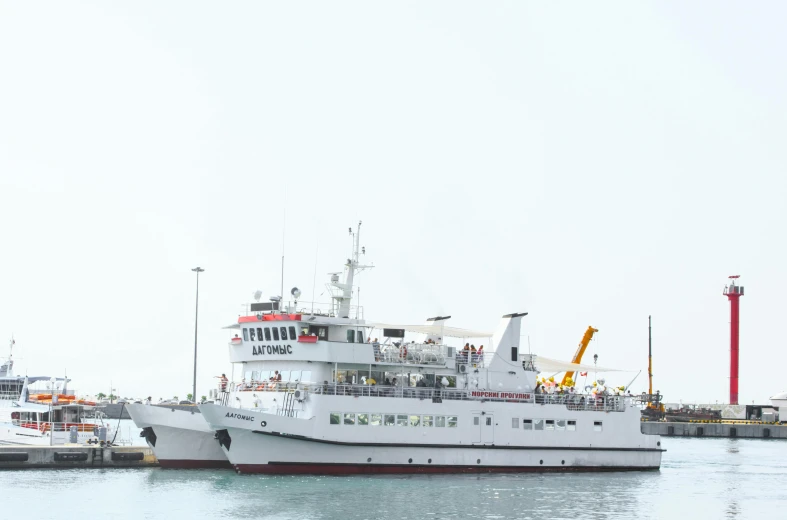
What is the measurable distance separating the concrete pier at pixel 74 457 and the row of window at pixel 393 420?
32.2 feet

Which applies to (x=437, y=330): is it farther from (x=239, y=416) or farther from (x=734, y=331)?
(x=734, y=331)

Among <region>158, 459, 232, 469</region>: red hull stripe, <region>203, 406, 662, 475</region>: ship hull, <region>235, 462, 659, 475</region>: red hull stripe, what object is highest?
<region>203, 406, 662, 475</region>: ship hull

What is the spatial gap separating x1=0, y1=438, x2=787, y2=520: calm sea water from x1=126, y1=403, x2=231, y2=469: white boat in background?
2.78 feet

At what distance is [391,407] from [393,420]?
0.51 m

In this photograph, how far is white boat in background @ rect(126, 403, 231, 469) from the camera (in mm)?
41875

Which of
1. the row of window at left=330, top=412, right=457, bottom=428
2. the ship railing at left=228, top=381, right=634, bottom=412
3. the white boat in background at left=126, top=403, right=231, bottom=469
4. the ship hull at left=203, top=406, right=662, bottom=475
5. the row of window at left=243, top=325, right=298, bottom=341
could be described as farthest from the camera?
the white boat in background at left=126, top=403, right=231, bottom=469

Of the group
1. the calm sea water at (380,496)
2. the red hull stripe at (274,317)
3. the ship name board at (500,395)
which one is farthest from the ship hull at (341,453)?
the red hull stripe at (274,317)

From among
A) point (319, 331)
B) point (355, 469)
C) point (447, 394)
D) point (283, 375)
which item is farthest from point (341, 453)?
point (447, 394)

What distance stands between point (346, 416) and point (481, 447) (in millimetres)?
6149

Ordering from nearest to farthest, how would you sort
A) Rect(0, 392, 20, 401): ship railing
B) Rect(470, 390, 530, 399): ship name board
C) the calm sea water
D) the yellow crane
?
the calm sea water → Rect(470, 390, 530, 399): ship name board → Rect(0, 392, 20, 401): ship railing → the yellow crane

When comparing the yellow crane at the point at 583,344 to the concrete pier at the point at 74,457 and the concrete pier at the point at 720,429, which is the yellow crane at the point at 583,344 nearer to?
the concrete pier at the point at 74,457

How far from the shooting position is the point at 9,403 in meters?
51.8

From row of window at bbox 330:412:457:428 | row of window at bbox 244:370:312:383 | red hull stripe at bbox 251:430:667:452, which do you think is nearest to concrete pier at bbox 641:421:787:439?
red hull stripe at bbox 251:430:667:452

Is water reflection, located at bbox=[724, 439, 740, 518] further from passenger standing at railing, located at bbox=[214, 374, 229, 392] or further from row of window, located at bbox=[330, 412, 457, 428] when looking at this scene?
passenger standing at railing, located at bbox=[214, 374, 229, 392]
